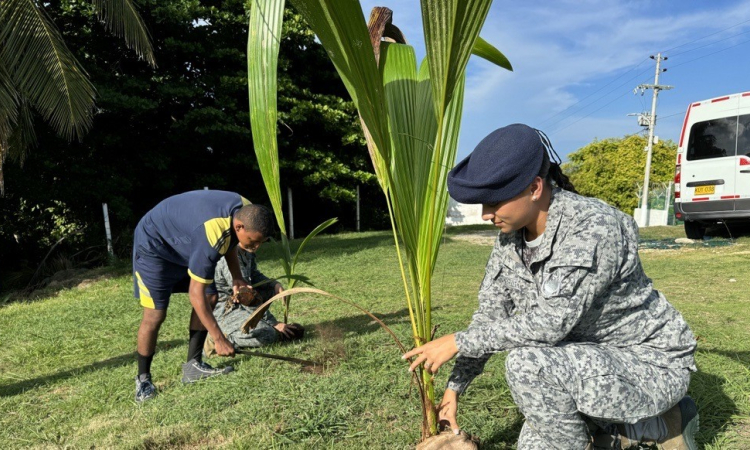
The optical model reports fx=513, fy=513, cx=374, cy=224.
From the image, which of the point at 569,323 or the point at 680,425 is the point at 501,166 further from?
the point at 680,425

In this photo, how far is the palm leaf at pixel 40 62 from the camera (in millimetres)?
5645

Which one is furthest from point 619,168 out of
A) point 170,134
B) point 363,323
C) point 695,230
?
point 363,323

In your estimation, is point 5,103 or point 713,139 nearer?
point 5,103

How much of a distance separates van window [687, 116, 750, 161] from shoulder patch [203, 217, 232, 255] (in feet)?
24.9

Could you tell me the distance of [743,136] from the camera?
727 cm

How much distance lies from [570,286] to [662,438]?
0.72 m

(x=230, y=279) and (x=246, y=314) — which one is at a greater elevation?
(x=230, y=279)

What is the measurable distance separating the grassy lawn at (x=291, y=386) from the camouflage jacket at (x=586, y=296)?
0.61 m

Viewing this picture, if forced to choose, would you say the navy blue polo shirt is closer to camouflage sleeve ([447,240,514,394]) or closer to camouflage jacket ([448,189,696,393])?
camouflage sleeve ([447,240,514,394])

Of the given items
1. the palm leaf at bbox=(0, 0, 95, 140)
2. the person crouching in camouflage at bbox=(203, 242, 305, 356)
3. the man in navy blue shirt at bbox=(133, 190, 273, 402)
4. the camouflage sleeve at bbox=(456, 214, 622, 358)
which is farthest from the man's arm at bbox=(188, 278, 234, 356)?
the palm leaf at bbox=(0, 0, 95, 140)

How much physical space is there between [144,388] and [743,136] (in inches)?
321

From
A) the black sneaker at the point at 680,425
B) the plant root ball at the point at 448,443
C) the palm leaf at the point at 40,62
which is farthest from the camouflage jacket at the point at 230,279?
the palm leaf at the point at 40,62

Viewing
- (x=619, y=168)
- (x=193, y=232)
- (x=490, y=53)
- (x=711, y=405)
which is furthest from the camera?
(x=619, y=168)

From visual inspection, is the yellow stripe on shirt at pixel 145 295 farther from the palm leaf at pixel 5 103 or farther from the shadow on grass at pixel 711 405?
the palm leaf at pixel 5 103
